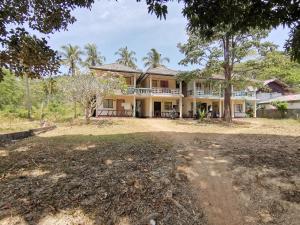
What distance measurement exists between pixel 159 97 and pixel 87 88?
37.0 feet

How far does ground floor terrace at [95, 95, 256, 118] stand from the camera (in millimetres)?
26719

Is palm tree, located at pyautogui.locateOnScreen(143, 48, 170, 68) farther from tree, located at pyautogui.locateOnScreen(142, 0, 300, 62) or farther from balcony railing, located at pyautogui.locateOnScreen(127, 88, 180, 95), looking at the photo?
tree, located at pyautogui.locateOnScreen(142, 0, 300, 62)

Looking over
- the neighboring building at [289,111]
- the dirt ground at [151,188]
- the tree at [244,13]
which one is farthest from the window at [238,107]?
the tree at [244,13]

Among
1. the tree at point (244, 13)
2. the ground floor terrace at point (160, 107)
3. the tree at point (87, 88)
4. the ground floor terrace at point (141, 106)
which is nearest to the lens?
the tree at point (244, 13)

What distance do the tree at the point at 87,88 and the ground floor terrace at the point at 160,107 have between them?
6.92 m

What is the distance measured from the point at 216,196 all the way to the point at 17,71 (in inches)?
218

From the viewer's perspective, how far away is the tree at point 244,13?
4988 millimetres

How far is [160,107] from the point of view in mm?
29062

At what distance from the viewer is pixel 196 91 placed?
27.8 m

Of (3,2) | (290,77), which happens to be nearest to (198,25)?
(3,2)

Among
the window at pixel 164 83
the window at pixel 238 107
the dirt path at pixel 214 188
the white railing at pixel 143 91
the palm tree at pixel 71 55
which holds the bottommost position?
the dirt path at pixel 214 188

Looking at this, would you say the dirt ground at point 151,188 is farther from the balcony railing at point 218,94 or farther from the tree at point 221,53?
the balcony railing at point 218,94

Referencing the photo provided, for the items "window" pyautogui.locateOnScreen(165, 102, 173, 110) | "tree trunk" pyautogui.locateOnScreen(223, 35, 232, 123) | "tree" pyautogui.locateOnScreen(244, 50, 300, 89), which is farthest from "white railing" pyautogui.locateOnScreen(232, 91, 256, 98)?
"tree trunk" pyautogui.locateOnScreen(223, 35, 232, 123)

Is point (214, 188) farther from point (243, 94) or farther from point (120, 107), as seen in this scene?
point (243, 94)
